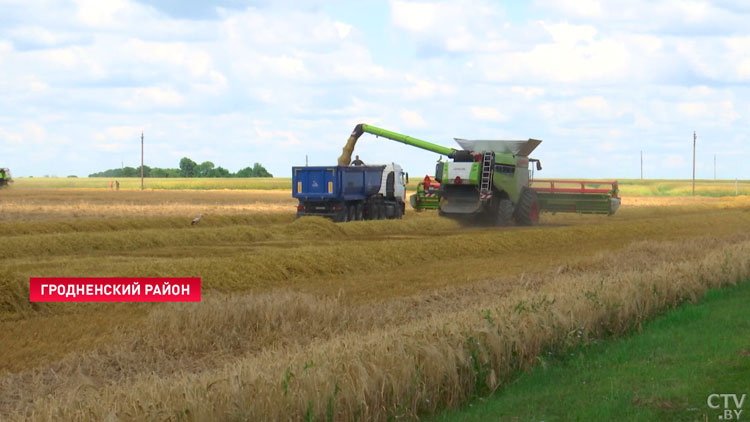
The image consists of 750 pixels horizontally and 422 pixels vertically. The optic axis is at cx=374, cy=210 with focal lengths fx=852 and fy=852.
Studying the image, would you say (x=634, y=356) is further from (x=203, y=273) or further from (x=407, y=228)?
(x=407, y=228)

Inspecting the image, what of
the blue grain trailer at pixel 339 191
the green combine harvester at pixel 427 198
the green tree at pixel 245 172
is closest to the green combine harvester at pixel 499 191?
the green combine harvester at pixel 427 198

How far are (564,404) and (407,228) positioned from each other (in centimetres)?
2628

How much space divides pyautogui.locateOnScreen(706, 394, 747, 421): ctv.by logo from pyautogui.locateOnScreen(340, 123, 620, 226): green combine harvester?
25.6 m

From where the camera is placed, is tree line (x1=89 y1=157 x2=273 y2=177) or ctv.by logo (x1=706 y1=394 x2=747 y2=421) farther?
tree line (x1=89 y1=157 x2=273 y2=177)

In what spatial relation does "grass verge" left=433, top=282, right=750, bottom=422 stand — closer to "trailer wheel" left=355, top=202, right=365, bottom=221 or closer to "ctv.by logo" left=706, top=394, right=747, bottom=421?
"ctv.by logo" left=706, top=394, right=747, bottom=421

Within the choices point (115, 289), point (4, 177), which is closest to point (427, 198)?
point (115, 289)

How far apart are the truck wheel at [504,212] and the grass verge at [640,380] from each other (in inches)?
906

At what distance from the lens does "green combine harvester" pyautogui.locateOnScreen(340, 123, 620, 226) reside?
34.1 m

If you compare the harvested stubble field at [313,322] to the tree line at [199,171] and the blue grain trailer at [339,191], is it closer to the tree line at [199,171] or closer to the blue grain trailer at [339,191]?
the blue grain trailer at [339,191]

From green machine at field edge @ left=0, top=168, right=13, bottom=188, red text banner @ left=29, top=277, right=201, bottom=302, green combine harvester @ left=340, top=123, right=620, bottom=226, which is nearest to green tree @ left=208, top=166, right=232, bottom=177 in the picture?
green machine at field edge @ left=0, top=168, right=13, bottom=188

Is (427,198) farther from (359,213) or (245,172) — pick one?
(245,172)

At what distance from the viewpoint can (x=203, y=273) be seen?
18422mm

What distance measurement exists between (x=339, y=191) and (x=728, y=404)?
90.1ft

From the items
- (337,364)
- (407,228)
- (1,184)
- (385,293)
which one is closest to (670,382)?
(337,364)
